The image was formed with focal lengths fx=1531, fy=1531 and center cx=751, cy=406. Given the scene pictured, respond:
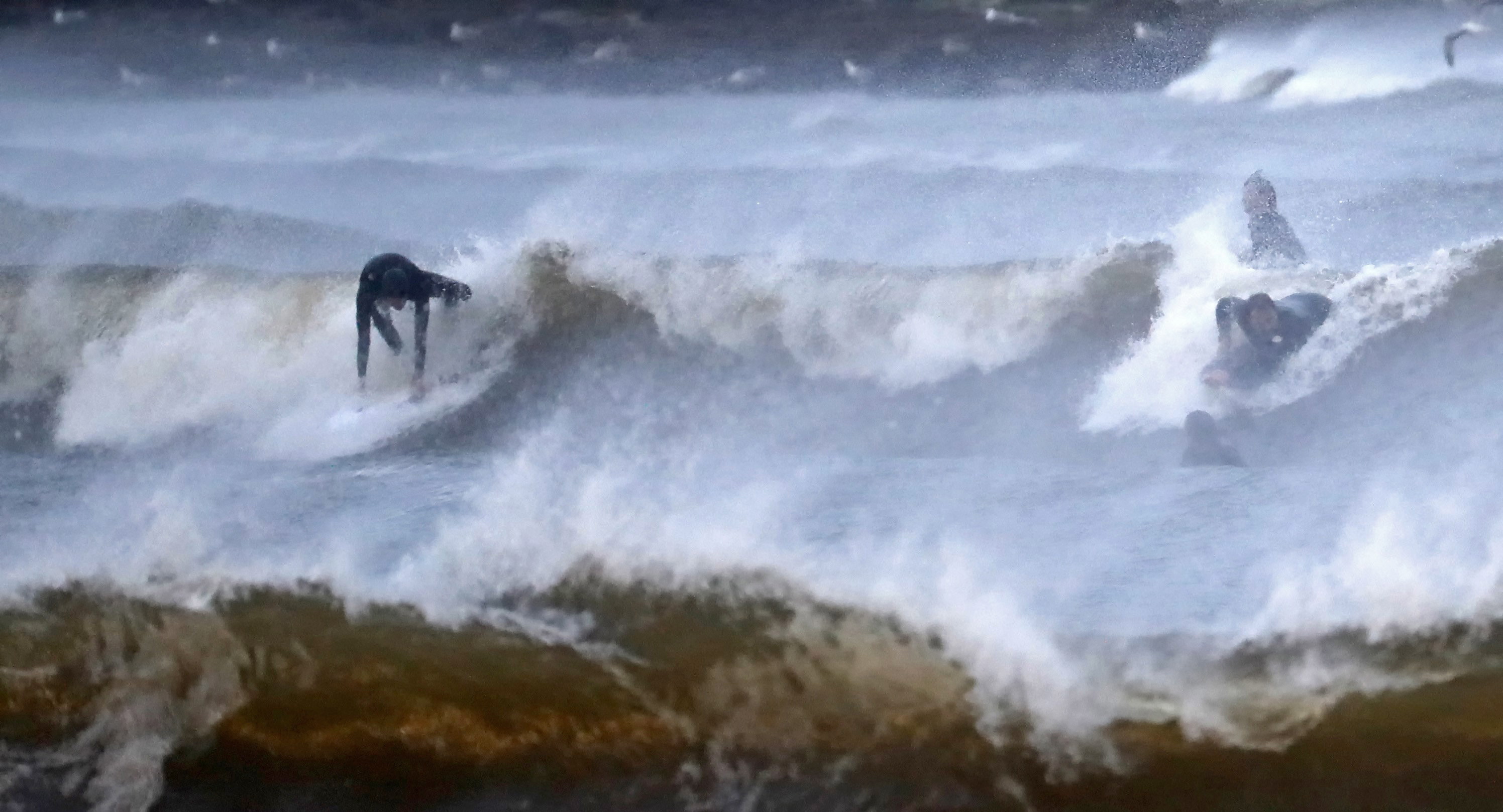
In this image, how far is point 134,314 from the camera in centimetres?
550

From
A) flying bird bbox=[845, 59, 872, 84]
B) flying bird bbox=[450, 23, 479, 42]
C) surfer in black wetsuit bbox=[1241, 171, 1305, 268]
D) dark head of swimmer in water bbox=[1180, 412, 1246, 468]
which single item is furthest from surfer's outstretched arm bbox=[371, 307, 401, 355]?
surfer in black wetsuit bbox=[1241, 171, 1305, 268]

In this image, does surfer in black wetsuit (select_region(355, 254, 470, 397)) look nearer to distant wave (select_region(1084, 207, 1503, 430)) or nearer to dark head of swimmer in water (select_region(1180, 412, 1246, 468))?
distant wave (select_region(1084, 207, 1503, 430))

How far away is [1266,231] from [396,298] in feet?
8.48

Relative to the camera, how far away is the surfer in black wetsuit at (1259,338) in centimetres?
391

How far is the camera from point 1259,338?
3.96 meters

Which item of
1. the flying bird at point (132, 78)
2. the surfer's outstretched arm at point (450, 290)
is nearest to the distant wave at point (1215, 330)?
the surfer's outstretched arm at point (450, 290)

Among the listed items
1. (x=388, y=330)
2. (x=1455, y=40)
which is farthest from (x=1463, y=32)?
(x=388, y=330)

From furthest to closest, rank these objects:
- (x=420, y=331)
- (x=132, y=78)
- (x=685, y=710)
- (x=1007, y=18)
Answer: (x=132, y=78), (x=1007, y=18), (x=420, y=331), (x=685, y=710)

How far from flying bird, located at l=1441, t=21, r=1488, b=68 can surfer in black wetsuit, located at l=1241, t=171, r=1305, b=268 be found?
951 millimetres

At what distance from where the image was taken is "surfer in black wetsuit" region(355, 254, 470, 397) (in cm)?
461

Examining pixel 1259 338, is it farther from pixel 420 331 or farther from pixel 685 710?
pixel 420 331

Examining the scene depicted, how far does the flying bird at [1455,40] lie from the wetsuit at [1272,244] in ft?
3.40

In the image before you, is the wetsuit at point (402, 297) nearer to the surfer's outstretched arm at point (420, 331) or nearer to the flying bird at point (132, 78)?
the surfer's outstretched arm at point (420, 331)

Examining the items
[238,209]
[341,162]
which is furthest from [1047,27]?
[238,209]
